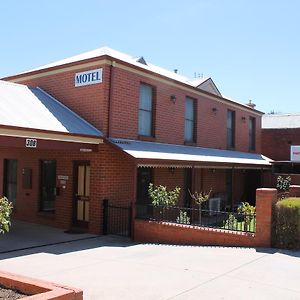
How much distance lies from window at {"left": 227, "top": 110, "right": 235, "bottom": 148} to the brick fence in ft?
33.4

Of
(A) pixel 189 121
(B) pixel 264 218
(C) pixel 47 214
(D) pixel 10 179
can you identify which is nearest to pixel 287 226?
(B) pixel 264 218

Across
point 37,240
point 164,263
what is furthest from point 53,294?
point 37,240

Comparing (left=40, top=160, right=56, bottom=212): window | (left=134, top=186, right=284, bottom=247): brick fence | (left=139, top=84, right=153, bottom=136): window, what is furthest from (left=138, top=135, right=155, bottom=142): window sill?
(left=134, top=186, right=284, bottom=247): brick fence

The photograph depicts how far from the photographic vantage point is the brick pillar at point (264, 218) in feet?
33.5

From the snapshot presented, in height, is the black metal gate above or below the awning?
below

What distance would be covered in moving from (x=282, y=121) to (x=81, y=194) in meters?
21.2

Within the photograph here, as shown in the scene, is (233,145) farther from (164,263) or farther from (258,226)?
(164,263)

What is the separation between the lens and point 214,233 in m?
10.8

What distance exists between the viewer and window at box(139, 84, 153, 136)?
577 inches

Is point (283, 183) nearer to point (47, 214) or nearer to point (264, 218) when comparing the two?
point (264, 218)

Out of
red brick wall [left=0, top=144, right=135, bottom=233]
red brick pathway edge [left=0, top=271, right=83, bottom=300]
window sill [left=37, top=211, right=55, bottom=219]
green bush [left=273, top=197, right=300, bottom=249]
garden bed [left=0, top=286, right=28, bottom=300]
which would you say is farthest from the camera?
window sill [left=37, top=211, right=55, bottom=219]

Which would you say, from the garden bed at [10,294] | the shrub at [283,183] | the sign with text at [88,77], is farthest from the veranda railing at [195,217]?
the garden bed at [10,294]

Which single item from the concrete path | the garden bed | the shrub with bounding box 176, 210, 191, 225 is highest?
the shrub with bounding box 176, 210, 191, 225

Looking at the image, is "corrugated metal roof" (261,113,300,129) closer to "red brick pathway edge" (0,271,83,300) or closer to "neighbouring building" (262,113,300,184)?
"neighbouring building" (262,113,300,184)
